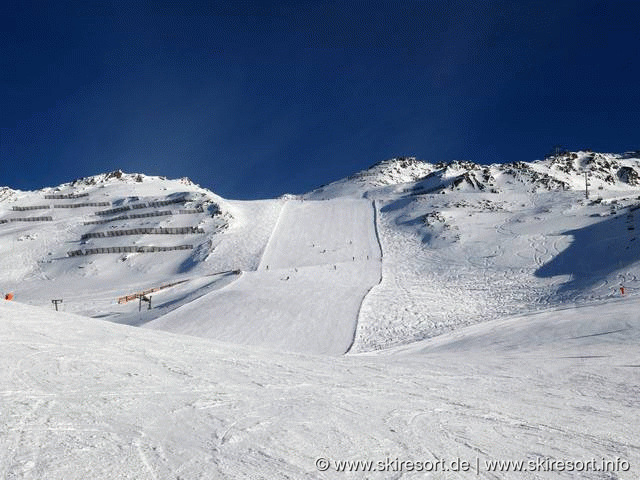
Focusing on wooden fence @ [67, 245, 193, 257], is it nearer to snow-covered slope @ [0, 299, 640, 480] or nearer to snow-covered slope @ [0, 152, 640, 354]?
snow-covered slope @ [0, 152, 640, 354]

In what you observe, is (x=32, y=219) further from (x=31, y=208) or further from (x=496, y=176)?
(x=496, y=176)

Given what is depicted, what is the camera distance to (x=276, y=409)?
7.02m

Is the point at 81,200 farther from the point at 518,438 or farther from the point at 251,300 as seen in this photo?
the point at 518,438

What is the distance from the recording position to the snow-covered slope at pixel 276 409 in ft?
15.9

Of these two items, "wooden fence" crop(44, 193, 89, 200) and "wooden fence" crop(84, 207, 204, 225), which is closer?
"wooden fence" crop(84, 207, 204, 225)

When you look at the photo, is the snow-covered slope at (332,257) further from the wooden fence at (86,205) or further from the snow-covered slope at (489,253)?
the wooden fence at (86,205)

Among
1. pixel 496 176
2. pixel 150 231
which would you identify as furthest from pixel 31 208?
pixel 496 176

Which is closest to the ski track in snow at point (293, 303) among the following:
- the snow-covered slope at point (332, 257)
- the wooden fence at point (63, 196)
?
the snow-covered slope at point (332, 257)

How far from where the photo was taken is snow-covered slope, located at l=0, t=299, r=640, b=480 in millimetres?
4855

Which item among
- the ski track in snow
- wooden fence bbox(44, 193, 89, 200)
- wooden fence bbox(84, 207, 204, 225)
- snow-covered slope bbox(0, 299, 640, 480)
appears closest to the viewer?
snow-covered slope bbox(0, 299, 640, 480)

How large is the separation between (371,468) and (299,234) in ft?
171

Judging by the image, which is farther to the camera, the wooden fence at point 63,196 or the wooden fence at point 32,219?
the wooden fence at point 63,196

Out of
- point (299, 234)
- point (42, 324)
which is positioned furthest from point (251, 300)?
point (299, 234)

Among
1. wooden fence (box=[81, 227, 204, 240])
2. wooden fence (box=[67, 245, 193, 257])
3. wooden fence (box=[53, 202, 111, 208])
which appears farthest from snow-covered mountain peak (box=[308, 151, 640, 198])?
wooden fence (box=[53, 202, 111, 208])
